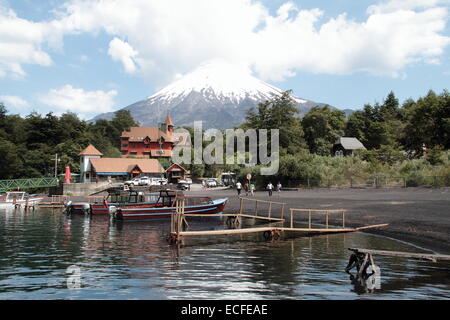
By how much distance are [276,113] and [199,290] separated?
6811cm

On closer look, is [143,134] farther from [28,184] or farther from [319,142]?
[319,142]

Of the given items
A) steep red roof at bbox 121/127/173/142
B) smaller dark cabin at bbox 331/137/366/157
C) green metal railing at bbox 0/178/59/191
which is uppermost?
steep red roof at bbox 121/127/173/142

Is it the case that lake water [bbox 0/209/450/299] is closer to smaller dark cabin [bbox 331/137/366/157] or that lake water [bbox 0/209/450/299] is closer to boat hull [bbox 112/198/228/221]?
boat hull [bbox 112/198/228/221]

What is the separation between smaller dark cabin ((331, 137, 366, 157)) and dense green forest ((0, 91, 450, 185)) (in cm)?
200

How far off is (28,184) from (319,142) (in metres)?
59.3

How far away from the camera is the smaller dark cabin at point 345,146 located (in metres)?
91.1

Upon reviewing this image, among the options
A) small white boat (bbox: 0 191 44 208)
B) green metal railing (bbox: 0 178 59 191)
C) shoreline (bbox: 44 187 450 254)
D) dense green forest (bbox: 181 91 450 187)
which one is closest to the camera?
shoreline (bbox: 44 187 450 254)

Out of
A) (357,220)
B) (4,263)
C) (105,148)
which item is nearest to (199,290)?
(4,263)

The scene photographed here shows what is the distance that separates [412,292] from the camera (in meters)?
12.3

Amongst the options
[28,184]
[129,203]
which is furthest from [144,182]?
[129,203]

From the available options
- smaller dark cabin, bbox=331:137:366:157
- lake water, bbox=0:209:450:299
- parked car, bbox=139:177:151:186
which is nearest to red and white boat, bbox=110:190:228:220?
lake water, bbox=0:209:450:299

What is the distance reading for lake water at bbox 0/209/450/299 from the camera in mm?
12430
